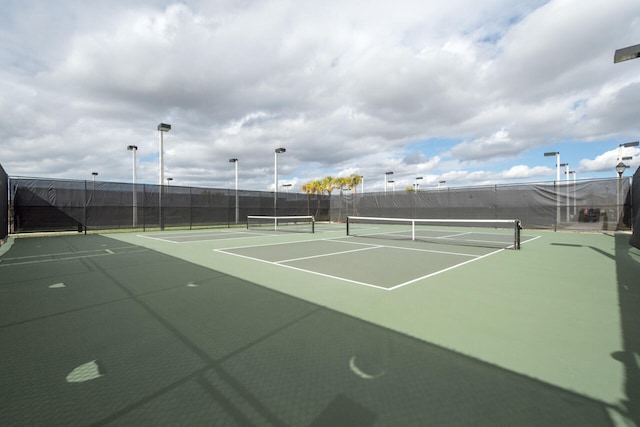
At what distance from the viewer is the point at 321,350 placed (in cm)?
246

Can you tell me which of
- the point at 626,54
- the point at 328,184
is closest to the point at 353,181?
the point at 328,184

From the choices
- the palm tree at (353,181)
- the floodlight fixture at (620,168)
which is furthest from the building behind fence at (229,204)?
the palm tree at (353,181)

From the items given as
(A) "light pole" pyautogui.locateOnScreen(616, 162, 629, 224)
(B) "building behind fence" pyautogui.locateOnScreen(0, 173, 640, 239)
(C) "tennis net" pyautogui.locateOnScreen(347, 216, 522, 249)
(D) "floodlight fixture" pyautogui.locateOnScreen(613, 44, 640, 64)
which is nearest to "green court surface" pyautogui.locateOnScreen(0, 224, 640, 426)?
(C) "tennis net" pyautogui.locateOnScreen(347, 216, 522, 249)

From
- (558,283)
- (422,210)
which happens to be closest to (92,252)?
(558,283)

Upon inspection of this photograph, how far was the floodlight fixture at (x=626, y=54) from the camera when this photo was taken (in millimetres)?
5953

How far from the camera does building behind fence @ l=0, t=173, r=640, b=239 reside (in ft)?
45.8

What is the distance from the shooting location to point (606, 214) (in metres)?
14.4

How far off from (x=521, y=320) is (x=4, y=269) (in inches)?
333

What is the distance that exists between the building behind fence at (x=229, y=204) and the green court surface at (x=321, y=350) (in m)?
11.4

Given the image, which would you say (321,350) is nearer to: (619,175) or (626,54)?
(626,54)

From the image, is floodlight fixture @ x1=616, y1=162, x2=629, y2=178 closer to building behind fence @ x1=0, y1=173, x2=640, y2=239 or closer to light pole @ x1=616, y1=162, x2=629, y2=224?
light pole @ x1=616, y1=162, x2=629, y2=224

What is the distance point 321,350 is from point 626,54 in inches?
321

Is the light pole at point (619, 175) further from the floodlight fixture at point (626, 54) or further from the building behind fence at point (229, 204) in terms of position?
the floodlight fixture at point (626, 54)

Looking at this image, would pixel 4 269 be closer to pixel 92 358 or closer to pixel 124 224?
pixel 92 358
